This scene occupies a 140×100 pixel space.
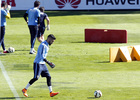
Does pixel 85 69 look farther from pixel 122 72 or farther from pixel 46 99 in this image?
pixel 46 99

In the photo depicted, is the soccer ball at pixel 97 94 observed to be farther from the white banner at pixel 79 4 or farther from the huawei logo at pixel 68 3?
the huawei logo at pixel 68 3

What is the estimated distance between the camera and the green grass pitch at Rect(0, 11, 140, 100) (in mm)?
15673

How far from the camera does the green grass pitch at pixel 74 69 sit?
51.4 feet

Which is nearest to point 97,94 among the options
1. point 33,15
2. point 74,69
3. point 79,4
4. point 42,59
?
point 42,59

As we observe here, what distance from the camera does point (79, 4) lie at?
46438 millimetres

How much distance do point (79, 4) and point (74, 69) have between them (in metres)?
27.0

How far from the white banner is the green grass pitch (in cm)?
1030

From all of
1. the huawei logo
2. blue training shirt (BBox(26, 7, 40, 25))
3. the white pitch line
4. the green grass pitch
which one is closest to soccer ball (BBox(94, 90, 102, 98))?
the green grass pitch

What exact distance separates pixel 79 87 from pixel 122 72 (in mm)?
3194

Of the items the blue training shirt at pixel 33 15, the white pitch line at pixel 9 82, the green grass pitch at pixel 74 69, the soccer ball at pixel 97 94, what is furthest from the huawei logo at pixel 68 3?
the soccer ball at pixel 97 94

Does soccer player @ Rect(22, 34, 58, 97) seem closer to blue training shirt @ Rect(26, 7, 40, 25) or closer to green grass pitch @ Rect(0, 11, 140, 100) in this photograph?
green grass pitch @ Rect(0, 11, 140, 100)

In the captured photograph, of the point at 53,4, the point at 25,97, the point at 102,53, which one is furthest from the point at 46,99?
the point at 53,4

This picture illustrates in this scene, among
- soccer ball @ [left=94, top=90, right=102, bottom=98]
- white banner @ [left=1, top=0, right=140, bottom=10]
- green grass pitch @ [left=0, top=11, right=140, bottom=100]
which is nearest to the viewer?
soccer ball @ [left=94, top=90, right=102, bottom=98]

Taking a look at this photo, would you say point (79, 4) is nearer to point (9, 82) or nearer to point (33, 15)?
point (33, 15)
